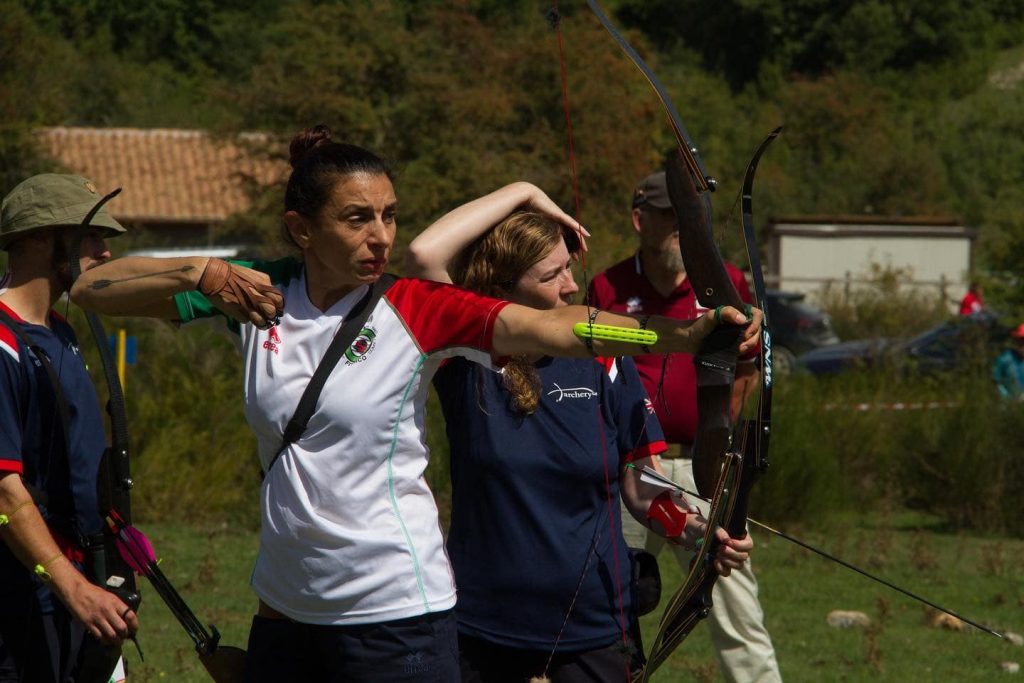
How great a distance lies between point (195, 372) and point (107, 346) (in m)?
9.03

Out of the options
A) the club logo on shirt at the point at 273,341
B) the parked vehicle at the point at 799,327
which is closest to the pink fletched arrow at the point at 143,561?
the club logo on shirt at the point at 273,341

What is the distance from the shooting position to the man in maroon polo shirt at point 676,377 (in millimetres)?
5949

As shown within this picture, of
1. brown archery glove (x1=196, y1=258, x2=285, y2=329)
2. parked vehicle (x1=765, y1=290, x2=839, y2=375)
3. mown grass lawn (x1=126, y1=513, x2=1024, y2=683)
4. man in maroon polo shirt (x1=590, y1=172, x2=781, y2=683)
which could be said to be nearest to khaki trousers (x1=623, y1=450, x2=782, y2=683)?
man in maroon polo shirt (x1=590, y1=172, x2=781, y2=683)

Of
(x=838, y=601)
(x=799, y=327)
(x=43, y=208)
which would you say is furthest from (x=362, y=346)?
(x=799, y=327)

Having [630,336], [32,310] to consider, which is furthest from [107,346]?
[630,336]

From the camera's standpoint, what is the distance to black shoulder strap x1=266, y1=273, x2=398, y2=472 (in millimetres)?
3207

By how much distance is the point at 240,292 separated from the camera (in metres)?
3.15

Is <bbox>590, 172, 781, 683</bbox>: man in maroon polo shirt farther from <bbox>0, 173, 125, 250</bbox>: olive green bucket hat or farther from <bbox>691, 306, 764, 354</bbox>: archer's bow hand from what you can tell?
<bbox>691, 306, 764, 354</bbox>: archer's bow hand

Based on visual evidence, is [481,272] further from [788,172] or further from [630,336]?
[788,172]

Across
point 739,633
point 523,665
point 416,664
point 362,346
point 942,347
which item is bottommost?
point 942,347

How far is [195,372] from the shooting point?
1300cm

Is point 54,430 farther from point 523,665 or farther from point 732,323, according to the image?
point 732,323

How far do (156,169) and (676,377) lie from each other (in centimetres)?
4103

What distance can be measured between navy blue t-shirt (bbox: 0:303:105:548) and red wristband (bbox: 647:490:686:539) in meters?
1.46
